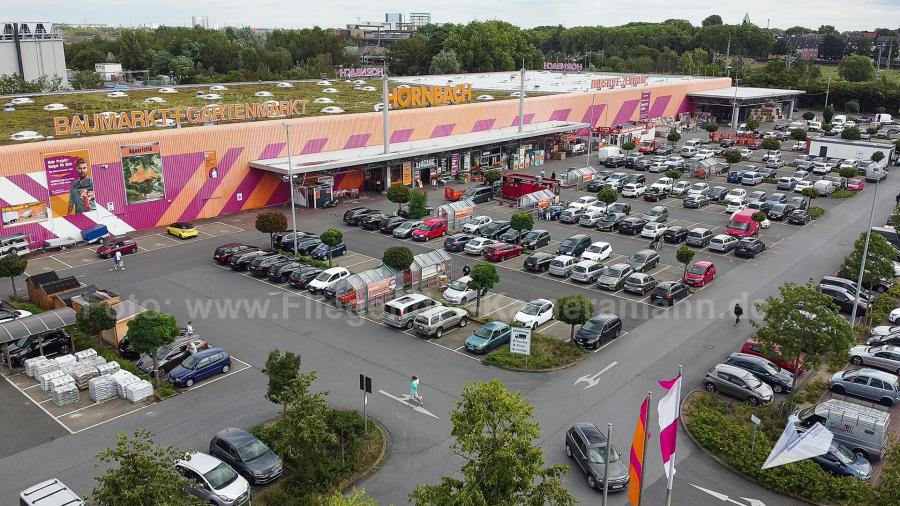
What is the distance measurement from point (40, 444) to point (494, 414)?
15.3 metres

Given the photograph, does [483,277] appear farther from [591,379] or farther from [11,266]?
[11,266]

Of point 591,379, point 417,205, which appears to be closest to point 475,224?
point 417,205

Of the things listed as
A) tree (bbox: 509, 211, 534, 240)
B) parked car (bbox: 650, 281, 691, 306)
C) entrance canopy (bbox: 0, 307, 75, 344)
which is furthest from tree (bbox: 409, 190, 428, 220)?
entrance canopy (bbox: 0, 307, 75, 344)

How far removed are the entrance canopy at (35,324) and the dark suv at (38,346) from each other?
1.16 feet

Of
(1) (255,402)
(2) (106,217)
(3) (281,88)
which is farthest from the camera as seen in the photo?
(3) (281,88)

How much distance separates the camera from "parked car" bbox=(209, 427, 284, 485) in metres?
19.6

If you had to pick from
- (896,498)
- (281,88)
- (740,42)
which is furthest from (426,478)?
(740,42)

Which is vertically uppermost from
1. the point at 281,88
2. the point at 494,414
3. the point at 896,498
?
the point at 281,88

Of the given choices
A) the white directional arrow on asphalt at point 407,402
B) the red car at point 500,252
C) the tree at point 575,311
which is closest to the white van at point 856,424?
the tree at point 575,311

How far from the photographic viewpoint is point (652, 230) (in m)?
44.0

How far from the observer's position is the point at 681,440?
2189 cm

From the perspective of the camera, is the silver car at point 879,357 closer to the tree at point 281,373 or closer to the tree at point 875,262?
the tree at point 875,262

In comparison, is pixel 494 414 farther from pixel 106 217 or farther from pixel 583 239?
pixel 106 217

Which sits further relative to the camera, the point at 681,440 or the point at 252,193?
the point at 252,193
